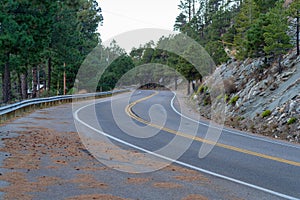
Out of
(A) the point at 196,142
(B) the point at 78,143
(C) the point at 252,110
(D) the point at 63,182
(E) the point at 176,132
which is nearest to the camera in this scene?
(D) the point at 63,182

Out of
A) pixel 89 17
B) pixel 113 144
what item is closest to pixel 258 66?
pixel 113 144

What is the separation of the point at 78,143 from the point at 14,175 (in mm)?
4361

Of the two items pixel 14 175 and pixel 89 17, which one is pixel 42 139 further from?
pixel 89 17

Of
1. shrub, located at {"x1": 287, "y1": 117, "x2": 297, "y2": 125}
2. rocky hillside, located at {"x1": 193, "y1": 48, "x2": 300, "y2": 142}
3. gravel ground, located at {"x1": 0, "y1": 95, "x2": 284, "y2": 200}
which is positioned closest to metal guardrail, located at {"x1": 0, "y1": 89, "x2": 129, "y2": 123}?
gravel ground, located at {"x1": 0, "y1": 95, "x2": 284, "y2": 200}

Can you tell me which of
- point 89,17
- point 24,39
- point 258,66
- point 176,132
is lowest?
point 176,132

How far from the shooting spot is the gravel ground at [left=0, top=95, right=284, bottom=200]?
6.70 metres

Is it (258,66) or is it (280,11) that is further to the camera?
(258,66)

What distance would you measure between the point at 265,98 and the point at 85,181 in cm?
1641

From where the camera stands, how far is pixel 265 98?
21750mm

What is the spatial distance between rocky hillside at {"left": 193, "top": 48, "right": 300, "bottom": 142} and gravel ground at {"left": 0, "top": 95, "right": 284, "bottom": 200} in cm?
958

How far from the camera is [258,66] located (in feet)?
88.7

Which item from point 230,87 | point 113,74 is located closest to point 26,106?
point 230,87

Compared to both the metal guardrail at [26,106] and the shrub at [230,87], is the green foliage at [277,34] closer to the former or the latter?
the shrub at [230,87]

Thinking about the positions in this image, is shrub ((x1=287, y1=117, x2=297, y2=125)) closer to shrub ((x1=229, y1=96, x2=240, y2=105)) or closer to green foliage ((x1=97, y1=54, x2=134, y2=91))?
shrub ((x1=229, y1=96, x2=240, y2=105))
